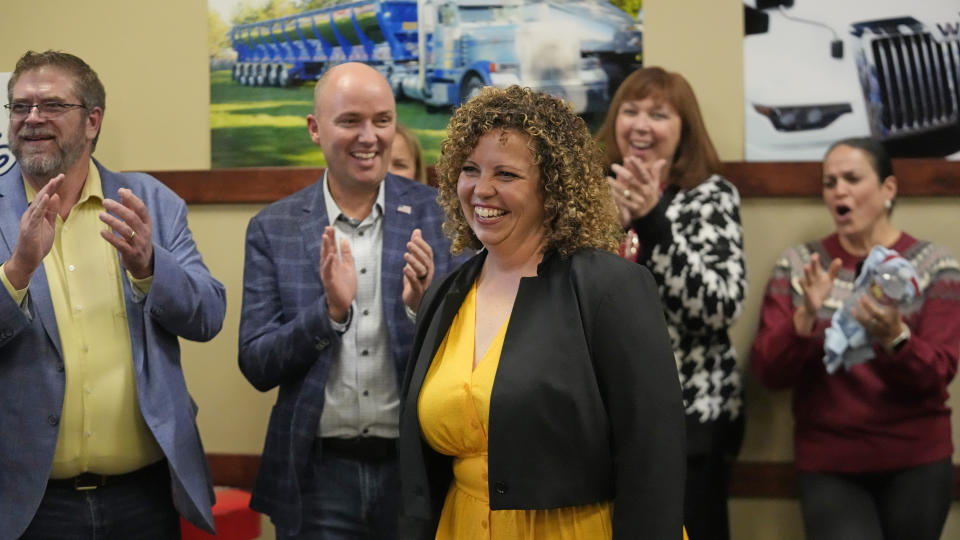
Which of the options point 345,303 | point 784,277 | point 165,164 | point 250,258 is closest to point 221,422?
point 165,164

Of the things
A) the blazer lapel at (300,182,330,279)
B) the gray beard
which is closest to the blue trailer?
the blazer lapel at (300,182,330,279)

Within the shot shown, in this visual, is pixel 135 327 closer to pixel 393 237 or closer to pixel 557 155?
pixel 393 237

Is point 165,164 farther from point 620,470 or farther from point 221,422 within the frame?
point 620,470

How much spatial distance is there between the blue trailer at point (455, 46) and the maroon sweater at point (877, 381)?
3.28ft

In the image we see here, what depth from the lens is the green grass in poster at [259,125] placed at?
136 inches

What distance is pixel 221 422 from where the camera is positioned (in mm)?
3553

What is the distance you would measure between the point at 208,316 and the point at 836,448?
6.09ft

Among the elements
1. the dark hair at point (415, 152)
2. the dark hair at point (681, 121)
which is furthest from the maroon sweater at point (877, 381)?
the dark hair at point (415, 152)

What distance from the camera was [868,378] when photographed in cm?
286

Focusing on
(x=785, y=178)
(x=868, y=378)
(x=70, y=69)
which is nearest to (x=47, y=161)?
(x=70, y=69)

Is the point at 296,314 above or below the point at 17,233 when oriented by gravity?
below

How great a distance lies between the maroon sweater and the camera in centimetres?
281

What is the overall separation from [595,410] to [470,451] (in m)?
0.26

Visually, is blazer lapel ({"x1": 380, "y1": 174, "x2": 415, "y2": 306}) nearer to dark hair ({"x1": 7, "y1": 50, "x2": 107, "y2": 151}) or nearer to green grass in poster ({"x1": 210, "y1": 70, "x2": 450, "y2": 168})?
dark hair ({"x1": 7, "y1": 50, "x2": 107, "y2": 151})
